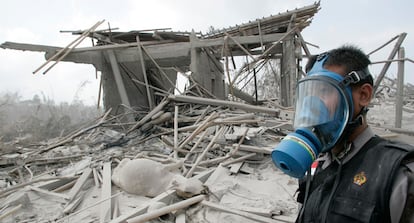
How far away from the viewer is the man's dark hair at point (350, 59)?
4.63 ft

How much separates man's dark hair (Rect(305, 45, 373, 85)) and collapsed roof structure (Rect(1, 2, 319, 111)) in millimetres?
7255

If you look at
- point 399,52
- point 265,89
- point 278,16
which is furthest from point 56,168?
point 265,89

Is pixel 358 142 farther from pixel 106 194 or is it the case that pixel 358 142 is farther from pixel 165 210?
pixel 106 194

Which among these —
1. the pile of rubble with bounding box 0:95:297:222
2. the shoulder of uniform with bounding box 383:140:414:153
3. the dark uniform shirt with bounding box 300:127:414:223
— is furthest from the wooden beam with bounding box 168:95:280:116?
the dark uniform shirt with bounding box 300:127:414:223

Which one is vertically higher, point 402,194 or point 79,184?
point 402,194

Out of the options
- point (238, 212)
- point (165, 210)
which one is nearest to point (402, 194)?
point (238, 212)

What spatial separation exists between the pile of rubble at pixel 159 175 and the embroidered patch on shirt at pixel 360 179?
6.02ft

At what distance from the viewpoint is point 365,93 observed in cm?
141

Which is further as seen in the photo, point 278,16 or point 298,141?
point 278,16

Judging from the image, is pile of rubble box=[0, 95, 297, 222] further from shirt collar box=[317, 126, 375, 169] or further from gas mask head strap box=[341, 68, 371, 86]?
gas mask head strap box=[341, 68, 371, 86]

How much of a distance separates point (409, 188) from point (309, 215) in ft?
1.66

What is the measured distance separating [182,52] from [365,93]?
818 centimetres

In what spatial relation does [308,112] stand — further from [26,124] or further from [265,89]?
[265,89]

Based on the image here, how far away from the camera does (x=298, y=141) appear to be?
1.39 meters
